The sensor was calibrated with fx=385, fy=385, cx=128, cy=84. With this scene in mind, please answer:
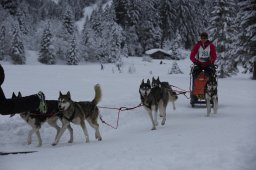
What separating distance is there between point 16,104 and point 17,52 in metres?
52.7

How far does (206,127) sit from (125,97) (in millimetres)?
6182

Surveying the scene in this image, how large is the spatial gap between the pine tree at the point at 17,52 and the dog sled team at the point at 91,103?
155 feet

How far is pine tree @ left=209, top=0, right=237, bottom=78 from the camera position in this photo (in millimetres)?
28020

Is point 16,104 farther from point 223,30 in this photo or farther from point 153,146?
point 223,30

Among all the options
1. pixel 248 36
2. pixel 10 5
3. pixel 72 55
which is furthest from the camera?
pixel 10 5

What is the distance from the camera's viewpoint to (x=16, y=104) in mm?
5676

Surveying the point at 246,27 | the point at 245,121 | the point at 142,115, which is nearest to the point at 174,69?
the point at 246,27

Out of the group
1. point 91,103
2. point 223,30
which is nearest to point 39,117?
point 91,103

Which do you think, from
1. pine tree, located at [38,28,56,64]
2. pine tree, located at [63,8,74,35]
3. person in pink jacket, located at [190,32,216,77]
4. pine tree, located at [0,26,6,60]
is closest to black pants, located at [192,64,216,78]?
person in pink jacket, located at [190,32,216,77]

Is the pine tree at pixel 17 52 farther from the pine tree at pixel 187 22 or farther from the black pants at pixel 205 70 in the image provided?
the black pants at pixel 205 70

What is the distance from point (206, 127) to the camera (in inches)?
333

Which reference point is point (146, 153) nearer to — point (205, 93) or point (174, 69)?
point (205, 93)

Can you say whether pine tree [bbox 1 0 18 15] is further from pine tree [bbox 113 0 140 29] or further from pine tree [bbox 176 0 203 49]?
pine tree [bbox 176 0 203 49]

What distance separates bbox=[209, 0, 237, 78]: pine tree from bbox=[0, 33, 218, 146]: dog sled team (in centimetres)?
1656
